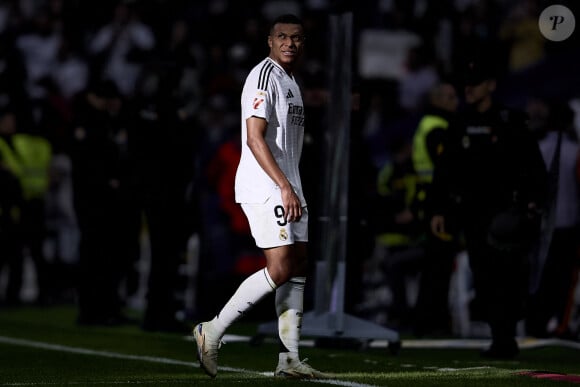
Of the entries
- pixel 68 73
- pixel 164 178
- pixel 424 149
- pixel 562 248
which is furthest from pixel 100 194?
pixel 68 73

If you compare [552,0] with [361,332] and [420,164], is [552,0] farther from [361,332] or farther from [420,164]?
[361,332]

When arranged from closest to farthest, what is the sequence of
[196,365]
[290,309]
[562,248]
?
[290,309]
[196,365]
[562,248]

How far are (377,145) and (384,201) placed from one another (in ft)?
17.0

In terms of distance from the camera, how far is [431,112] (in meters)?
15.9

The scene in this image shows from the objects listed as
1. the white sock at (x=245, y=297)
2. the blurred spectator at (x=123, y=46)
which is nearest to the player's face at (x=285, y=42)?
the white sock at (x=245, y=297)

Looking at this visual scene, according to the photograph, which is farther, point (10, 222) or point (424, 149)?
point (10, 222)

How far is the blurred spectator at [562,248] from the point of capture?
1522 centimetres

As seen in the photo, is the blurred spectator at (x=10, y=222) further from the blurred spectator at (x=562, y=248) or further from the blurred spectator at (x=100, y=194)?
the blurred spectator at (x=562, y=248)

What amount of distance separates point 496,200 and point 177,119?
3.64 meters

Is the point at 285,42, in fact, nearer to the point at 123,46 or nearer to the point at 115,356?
the point at 115,356

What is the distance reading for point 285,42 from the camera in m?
9.68

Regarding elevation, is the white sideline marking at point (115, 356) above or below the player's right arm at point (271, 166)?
below

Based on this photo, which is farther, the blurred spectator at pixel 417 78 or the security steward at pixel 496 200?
the blurred spectator at pixel 417 78

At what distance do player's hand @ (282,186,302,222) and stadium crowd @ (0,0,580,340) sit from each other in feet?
12.3
